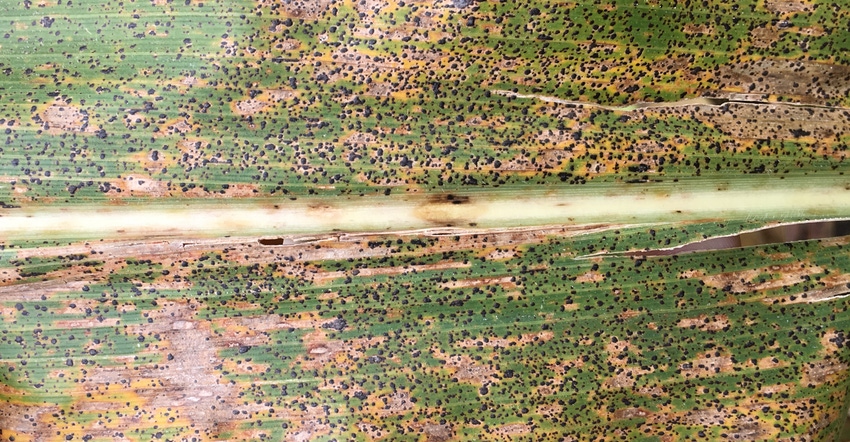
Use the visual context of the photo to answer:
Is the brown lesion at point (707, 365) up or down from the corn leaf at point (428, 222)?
down

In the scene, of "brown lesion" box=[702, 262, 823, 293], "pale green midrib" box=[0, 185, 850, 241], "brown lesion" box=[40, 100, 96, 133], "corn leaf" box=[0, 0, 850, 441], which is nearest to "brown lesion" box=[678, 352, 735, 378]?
"corn leaf" box=[0, 0, 850, 441]

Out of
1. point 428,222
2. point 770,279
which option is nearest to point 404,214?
point 428,222

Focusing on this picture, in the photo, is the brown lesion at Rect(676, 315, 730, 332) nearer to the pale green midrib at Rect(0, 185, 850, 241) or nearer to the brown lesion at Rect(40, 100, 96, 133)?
the pale green midrib at Rect(0, 185, 850, 241)

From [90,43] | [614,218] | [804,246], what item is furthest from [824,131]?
[90,43]

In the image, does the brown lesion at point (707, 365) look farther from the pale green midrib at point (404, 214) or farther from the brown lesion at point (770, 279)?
the pale green midrib at point (404, 214)

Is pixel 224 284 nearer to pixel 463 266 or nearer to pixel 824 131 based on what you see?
pixel 463 266

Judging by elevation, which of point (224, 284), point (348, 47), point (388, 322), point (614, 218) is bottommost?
point (388, 322)

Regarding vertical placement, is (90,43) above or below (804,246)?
above

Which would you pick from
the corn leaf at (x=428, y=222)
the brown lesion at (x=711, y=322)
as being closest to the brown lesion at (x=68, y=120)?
the corn leaf at (x=428, y=222)

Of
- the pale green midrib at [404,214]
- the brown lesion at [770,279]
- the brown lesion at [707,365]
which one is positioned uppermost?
the pale green midrib at [404,214]

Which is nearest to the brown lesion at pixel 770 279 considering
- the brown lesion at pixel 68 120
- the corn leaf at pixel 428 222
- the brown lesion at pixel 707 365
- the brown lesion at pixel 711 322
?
the corn leaf at pixel 428 222
